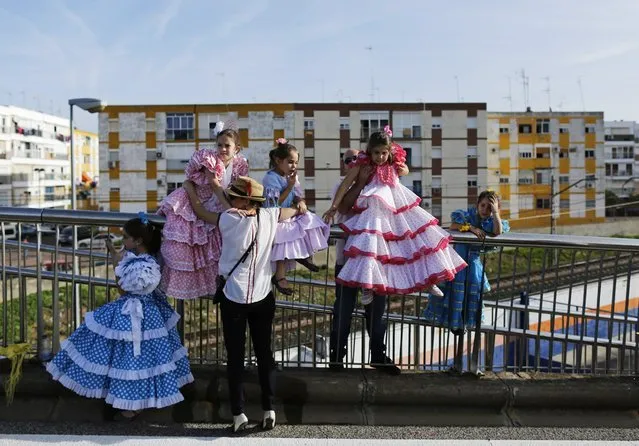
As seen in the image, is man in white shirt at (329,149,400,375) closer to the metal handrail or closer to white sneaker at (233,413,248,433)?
the metal handrail

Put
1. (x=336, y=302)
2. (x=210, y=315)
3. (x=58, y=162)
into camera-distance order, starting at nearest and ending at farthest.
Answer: (x=336, y=302) → (x=210, y=315) → (x=58, y=162)

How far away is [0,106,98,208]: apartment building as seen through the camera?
69.5 metres

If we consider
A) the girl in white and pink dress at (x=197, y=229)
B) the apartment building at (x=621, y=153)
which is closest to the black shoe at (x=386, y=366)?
the girl in white and pink dress at (x=197, y=229)

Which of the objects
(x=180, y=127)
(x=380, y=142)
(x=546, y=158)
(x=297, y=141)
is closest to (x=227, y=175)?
(x=380, y=142)

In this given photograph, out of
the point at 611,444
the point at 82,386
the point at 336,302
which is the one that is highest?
the point at 336,302

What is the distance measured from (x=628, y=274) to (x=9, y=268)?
5.01 metres

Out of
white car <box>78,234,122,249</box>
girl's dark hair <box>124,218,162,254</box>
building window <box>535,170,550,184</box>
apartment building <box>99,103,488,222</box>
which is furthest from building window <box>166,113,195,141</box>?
girl's dark hair <box>124,218,162,254</box>

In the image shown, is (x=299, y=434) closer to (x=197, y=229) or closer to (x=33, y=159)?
(x=197, y=229)

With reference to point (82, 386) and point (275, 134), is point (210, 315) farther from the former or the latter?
point (275, 134)

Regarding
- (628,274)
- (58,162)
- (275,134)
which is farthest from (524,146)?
(628,274)

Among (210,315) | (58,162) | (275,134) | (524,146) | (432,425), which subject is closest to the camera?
(432,425)

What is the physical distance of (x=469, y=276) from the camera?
4949 millimetres

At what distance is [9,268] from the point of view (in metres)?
5.25

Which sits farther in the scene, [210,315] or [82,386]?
[210,315]
